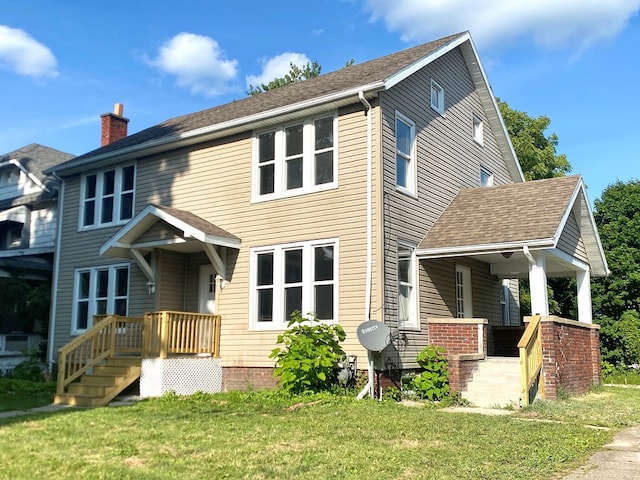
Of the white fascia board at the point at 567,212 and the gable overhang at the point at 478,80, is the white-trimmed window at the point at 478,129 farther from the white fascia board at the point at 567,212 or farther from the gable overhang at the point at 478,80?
the white fascia board at the point at 567,212

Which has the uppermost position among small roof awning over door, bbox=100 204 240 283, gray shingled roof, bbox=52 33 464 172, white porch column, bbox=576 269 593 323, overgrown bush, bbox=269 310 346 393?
gray shingled roof, bbox=52 33 464 172

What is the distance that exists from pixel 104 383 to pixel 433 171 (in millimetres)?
8654

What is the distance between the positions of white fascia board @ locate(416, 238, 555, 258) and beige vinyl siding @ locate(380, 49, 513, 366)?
1.64 ft

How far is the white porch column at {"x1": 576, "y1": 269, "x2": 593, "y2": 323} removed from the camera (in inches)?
600

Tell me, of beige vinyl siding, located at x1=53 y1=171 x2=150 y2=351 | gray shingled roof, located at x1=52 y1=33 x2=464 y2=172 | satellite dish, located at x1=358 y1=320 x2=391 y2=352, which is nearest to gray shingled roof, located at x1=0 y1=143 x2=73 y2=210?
beige vinyl siding, located at x1=53 y1=171 x2=150 y2=351

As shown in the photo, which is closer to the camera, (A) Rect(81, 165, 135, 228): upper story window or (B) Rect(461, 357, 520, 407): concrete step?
(B) Rect(461, 357, 520, 407): concrete step

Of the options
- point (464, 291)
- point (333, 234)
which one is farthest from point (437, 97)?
point (333, 234)

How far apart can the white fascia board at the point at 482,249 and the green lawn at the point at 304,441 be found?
2910mm

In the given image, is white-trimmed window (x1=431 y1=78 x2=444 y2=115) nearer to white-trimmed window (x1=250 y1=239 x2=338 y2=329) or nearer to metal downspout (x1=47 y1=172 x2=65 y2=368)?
white-trimmed window (x1=250 y1=239 x2=338 y2=329)

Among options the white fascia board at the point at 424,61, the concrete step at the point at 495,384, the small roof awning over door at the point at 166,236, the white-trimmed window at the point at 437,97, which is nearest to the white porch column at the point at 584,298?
the concrete step at the point at 495,384

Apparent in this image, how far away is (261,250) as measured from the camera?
13898mm

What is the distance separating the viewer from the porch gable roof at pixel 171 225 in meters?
13.4

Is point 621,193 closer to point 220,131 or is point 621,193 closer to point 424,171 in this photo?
point 424,171

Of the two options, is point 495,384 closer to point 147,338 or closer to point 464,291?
point 464,291
